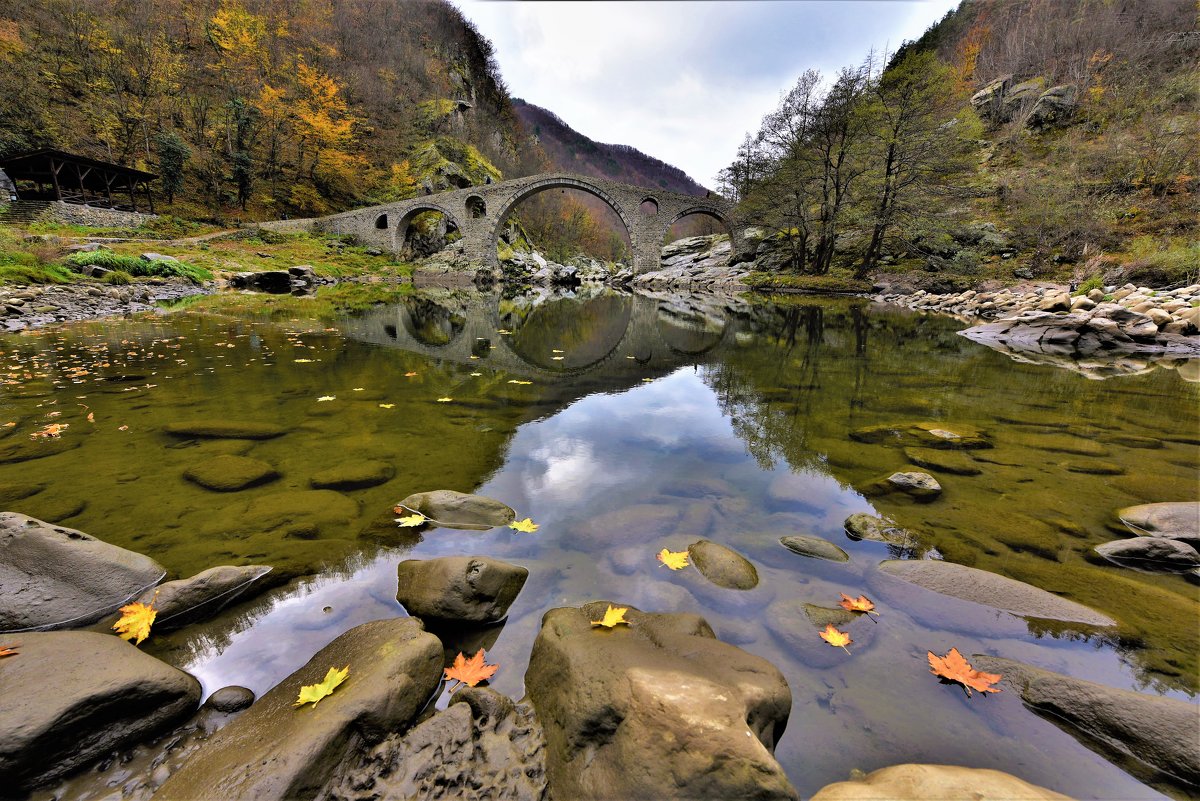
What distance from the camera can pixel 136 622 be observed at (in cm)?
189

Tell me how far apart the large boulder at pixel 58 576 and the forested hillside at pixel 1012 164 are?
22954 millimetres

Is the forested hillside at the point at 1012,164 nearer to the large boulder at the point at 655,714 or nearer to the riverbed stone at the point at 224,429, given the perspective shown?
the large boulder at the point at 655,714

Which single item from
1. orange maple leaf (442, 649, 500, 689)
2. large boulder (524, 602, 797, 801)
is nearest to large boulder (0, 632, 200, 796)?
orange maple leaf (442, 649, 500, 689)

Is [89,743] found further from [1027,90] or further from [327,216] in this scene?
[1027,90]

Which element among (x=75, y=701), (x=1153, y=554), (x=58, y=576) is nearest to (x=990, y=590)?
(x=1153, y=554)

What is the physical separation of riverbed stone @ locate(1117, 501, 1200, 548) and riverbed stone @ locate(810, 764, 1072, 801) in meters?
2.36

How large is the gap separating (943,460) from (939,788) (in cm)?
312

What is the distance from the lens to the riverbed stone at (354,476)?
10.5ft

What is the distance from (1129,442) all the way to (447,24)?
75948 mm

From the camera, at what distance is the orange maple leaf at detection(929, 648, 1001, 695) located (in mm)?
1683

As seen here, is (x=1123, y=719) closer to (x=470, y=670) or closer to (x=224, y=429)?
(x=470, y=670)

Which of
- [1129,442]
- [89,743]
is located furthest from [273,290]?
[1129,442]

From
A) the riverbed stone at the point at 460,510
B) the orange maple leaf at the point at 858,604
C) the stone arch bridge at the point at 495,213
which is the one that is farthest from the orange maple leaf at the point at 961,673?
the stone arch bridge at the point at 495,213

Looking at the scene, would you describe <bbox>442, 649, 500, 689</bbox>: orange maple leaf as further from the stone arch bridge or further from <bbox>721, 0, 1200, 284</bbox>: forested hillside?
the stone arch bridge
